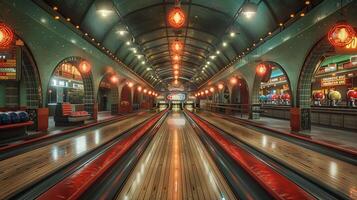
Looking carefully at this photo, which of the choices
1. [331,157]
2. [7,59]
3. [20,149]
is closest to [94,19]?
[7,59]

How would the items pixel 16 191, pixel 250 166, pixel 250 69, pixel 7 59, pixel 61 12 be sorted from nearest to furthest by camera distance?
pixel 16 191, pixel 250 166, pixel 7 59, pixel 61 12, pixel 250 69

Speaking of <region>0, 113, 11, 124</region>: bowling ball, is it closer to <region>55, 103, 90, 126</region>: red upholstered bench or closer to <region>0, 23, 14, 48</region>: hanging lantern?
A: <region>0, 23, 14, 48</region>: hanging lantern

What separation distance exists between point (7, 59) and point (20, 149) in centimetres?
381

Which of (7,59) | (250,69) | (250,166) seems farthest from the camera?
(250,69)

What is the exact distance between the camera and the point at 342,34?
735 cm

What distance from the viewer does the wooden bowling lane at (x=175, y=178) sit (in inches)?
175

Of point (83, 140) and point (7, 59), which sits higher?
point (7, 59)

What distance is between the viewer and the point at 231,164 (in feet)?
21.5

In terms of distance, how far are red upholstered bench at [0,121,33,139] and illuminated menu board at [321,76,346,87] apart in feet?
63.4

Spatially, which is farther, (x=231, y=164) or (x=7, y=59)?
(x=7, y=59)

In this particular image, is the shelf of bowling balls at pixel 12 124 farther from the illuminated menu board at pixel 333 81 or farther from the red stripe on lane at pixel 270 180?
the illuminated menu board at pixel 333 81

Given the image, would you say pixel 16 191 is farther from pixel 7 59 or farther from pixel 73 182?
pixel 7 59

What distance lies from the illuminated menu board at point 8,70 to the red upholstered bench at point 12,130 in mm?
1954

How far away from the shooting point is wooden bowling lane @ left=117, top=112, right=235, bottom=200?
4.44 m
